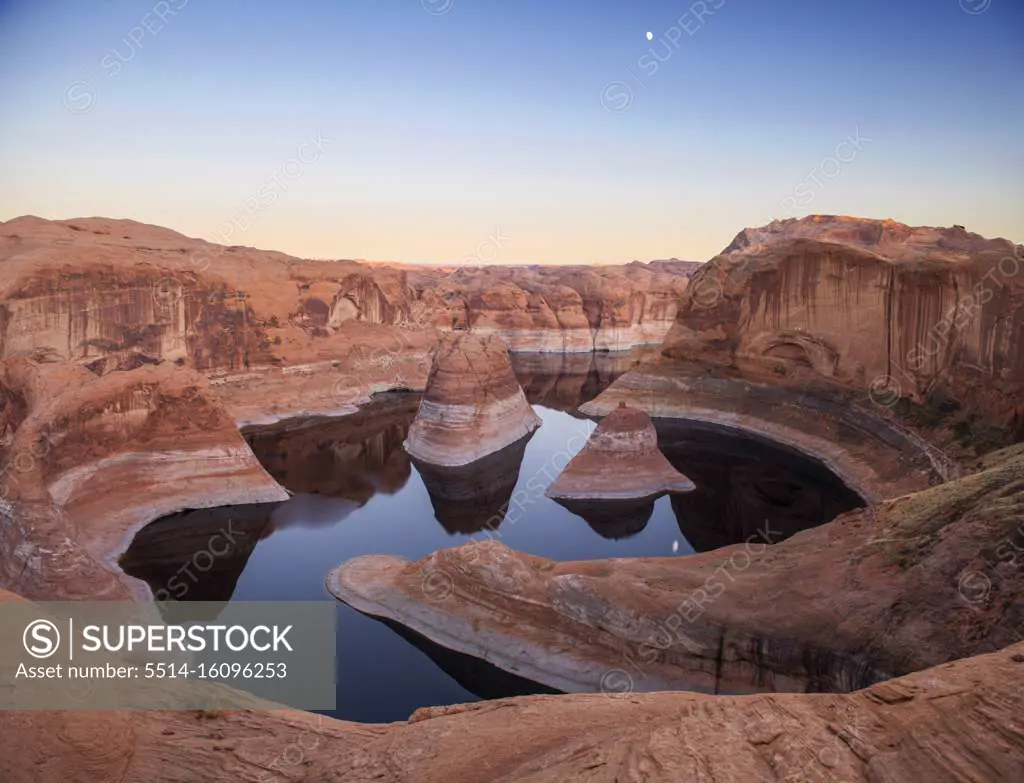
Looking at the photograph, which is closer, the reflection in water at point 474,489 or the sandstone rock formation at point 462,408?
the reflection in water at point 474,489

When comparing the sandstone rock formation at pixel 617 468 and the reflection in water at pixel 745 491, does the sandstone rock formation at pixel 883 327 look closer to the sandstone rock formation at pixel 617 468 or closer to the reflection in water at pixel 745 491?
the reflection in water at pixel 745 491

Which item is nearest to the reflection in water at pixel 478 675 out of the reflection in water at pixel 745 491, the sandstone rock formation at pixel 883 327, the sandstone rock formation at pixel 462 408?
the reflection in water at pixel 745 491

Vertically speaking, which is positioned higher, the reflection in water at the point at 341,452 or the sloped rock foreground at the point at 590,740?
the sloped rock foreground at the point at 590,740

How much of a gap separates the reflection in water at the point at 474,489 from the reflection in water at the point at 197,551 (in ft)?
18.2

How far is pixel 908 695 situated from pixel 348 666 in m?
10.3

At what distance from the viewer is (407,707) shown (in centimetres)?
1166

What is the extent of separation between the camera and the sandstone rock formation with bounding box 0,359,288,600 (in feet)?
44.8

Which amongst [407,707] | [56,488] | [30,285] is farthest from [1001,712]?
[30,285]

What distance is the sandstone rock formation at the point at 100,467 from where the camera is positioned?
44.8 feet

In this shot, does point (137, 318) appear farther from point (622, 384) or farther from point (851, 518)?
point (851, 518)

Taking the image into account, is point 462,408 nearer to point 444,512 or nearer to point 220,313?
point 444,512

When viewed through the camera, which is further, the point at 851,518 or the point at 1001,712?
the point at 851,518

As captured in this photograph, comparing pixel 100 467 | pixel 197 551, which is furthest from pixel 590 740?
pixel 100 467

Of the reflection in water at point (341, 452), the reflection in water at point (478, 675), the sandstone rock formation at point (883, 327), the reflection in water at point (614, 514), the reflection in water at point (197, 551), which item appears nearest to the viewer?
the reflection in water at point (478, 675)
